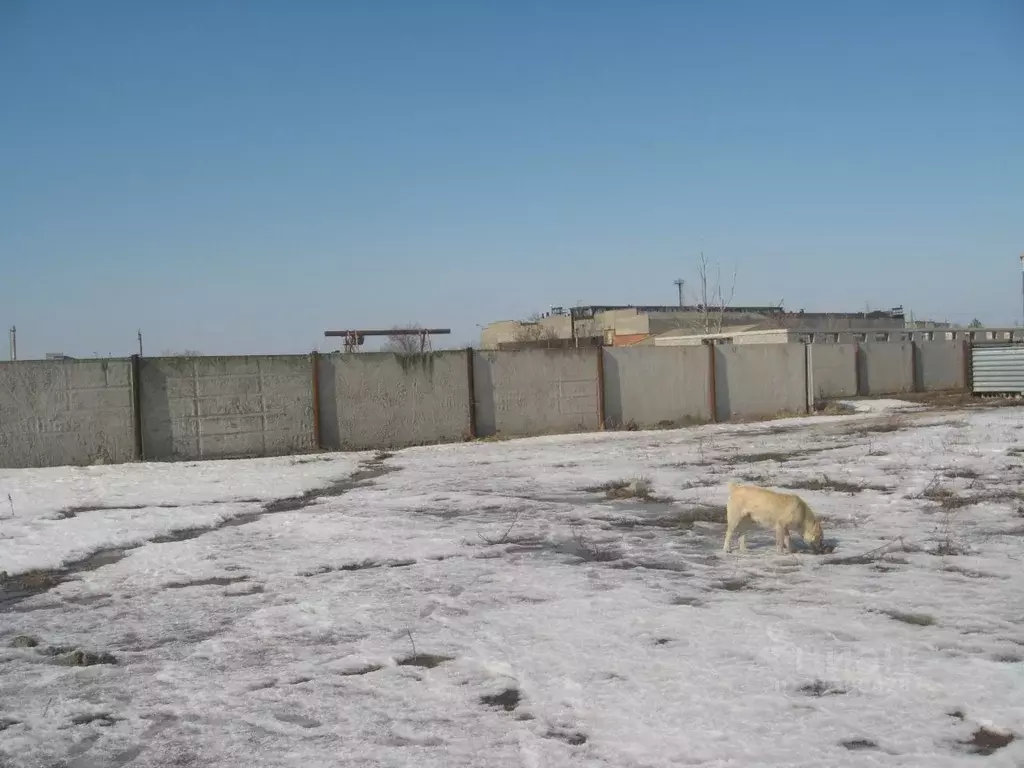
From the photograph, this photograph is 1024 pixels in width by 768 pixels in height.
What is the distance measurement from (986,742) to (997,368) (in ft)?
78.0

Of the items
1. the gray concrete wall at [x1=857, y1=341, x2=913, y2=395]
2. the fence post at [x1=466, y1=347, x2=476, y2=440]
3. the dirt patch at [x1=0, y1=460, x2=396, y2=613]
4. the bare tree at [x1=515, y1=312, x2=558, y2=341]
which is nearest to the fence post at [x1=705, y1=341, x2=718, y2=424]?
the fence post at [x1=466, y1=347, x2=476, y2=440]

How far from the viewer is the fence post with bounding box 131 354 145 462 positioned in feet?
52.2

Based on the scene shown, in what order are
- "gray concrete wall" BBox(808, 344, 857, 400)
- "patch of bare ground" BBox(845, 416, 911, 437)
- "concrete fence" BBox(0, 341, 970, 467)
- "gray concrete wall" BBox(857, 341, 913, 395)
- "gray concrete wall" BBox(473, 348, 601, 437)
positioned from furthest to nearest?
"gray concrete wall" BBox(857, 341, 913, 395) → "gray concrete wall" BBox(808, 344, 857, 400) → "gray concrete wall" BBox(473, 348, 601, 437) → "patch of bare ground" BBox(845, 416, 911, 437) → "concrete fence" BBox(0, 341, 970, 467)

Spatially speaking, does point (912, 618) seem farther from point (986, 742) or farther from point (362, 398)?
point (362, 398)

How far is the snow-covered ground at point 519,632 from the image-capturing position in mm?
3775

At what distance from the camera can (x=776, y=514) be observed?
670cm

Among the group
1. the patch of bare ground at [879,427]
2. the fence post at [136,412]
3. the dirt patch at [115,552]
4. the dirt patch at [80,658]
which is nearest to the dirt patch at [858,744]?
the dirt patch at [80,658]

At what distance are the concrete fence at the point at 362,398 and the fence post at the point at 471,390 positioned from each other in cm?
3

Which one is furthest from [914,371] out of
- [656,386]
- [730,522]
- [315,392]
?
[730,522]

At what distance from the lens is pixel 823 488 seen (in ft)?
33.3

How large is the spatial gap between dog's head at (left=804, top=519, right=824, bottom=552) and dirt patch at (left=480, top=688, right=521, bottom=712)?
3.53 meters

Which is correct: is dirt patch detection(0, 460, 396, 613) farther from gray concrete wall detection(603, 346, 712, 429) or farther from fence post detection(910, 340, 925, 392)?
fence post detection(910, 340, 925, 392)

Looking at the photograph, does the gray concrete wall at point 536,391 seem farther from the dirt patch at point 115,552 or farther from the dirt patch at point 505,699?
the dirt patch at point 505,699

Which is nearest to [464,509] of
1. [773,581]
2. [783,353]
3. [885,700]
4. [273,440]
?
[773,581]
